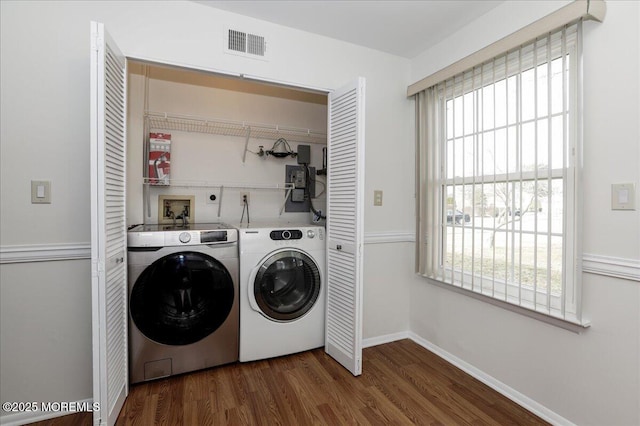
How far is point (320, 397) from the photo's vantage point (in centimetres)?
189

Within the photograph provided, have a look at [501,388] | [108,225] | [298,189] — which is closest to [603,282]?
[501,388]

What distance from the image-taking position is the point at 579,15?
1.49 m

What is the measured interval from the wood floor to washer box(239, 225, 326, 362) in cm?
16

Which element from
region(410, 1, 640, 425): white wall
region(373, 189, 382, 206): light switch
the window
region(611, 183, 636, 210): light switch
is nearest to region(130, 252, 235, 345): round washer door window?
region(373, 189, 382, 206): light switch

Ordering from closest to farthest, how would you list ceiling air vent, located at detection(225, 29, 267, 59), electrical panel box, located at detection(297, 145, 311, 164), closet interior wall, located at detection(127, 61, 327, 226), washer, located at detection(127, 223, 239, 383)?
washer, located at detection(127, 223, 239, 383), ceiling air vent, located at detection(225, 29, 267, 59), closet interior wall, located at detection(127, 61, 327, 226), electrical panel box, located at detection(297, 145, 311, 164)

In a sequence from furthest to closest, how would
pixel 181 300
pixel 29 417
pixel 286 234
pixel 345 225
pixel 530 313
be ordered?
pixel 286 234 < pixel 345 225 < pixel 181 300 < pixel 530 313 < pixel 29 417

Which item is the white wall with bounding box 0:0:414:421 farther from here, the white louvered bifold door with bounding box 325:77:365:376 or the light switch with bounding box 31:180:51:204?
the white louvered bifold door with bounding box 325:77:365:376

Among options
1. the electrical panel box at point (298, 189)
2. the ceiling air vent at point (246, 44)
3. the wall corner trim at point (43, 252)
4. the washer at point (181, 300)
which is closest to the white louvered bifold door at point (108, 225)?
the washer at point (181, 300)

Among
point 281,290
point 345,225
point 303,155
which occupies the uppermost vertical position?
point 303,155

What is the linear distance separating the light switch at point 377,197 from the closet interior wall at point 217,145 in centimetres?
72

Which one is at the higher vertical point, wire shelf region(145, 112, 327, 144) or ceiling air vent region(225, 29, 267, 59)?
ceiling air vent region(225, 29, 267, 59)

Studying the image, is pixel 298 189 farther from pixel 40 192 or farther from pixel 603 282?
pixel 603 282

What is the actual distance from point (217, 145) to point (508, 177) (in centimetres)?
219

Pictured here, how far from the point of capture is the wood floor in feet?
5.57
